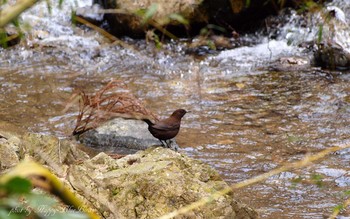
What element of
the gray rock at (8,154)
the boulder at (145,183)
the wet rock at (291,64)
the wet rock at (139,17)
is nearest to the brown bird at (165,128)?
the boulder at (145,183)

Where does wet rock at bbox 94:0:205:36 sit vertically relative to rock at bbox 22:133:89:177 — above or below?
below

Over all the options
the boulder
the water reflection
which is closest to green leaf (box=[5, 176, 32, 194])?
the boulder

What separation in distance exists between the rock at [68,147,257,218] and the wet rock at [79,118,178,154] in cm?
206

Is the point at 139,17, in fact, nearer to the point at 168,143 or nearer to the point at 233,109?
the point at 233,109

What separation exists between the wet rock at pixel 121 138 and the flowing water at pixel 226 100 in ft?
1.13

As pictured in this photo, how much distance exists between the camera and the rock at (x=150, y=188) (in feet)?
10.5

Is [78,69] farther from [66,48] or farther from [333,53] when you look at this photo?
[333,53]

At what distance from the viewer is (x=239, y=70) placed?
8656 mm

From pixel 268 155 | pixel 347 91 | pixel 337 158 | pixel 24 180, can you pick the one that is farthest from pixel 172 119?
pixel 24 180

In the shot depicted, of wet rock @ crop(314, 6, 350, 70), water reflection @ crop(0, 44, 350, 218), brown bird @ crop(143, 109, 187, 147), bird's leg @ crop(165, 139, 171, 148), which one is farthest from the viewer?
wet rock @ crop(314, 6, 350, 70)

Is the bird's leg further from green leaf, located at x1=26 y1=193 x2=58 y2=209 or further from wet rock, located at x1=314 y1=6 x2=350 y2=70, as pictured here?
green leaf, located at x1=26 y1=193 x2=58 y2=209

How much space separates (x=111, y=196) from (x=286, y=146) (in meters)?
2.91

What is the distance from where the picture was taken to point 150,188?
3266 millimetres

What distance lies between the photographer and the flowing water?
4.86 meters
